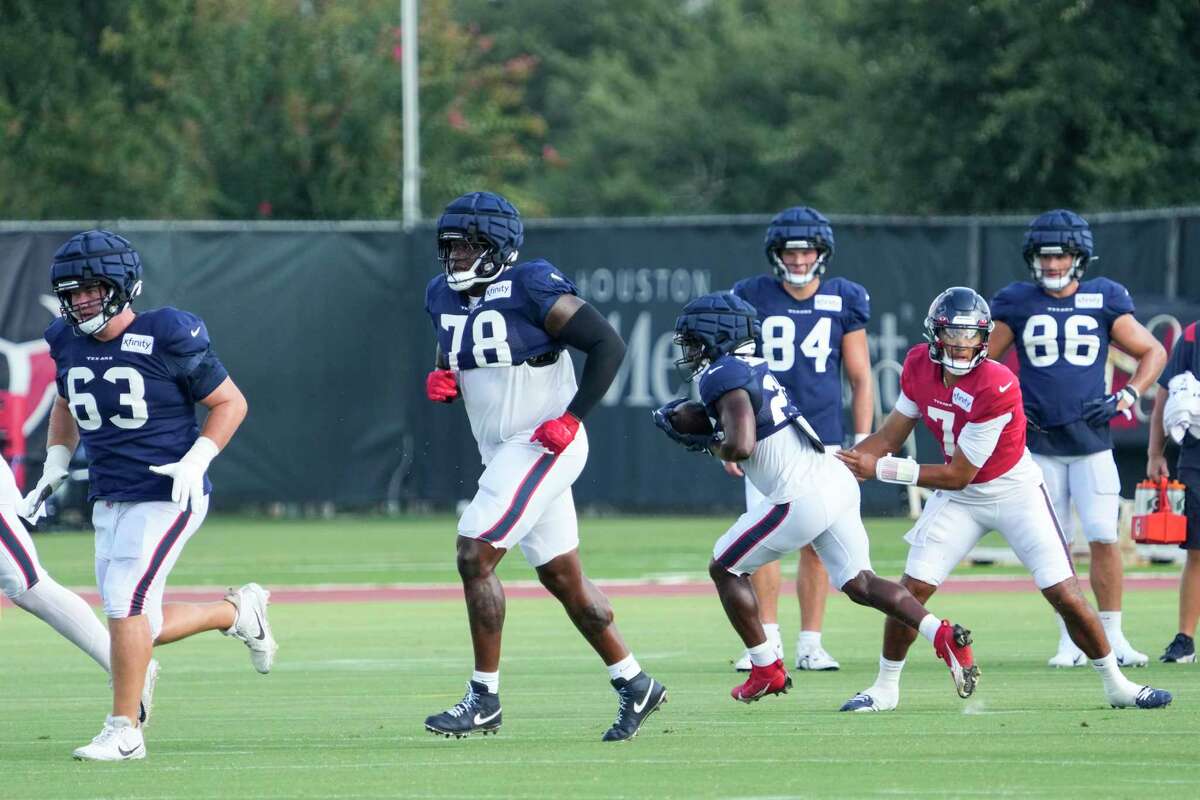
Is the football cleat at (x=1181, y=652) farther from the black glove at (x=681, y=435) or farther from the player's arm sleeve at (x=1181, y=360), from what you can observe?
the black glove at (x=681, y=435)

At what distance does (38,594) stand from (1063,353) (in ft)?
17.3

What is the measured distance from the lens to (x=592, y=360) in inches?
320

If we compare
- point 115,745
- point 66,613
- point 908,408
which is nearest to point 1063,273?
point 908,408

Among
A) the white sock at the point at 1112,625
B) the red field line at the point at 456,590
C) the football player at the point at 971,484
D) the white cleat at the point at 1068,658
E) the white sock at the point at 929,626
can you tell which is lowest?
the red field line at the point at 456,590

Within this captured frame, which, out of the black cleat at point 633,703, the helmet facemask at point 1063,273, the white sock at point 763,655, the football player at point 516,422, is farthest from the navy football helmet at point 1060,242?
the black cleat at point 633,703

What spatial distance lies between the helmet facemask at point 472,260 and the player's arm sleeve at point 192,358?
3.18 ft

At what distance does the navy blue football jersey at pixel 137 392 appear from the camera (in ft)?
26.2

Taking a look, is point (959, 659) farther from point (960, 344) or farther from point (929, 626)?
point (960, 344)

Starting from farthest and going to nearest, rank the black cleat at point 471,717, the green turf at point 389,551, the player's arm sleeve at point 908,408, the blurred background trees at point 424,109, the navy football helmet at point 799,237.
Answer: the blurred background trees at point 424,109 < the green turf at point 389,551 < the navy football helmet at point 799,237 < the player's arm sleeve at point 908,408 < the black cleat at point 471,717

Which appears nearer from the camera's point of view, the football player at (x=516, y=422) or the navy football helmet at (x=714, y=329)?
the football player at (x=516, y=422)

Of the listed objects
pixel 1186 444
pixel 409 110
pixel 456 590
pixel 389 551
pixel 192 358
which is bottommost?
pixel 389 551

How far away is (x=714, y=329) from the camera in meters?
8.48

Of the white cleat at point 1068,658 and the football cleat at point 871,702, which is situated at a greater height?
the football cleat at point 871,702

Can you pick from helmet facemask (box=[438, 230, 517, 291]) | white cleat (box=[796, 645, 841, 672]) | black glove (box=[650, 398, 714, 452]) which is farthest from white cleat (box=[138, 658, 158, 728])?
white cleat (box=[796, 645, 841, 672])
